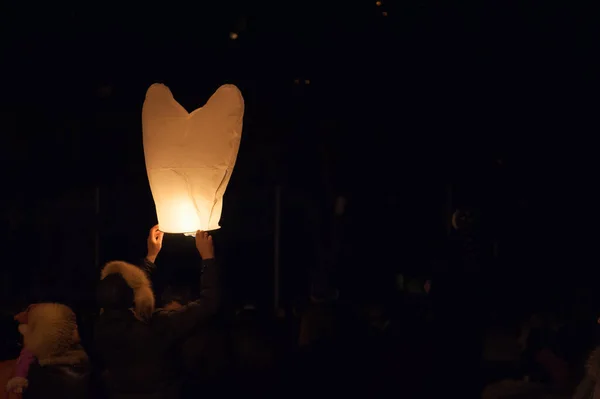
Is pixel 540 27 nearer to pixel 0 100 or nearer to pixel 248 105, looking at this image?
pixel 248 105

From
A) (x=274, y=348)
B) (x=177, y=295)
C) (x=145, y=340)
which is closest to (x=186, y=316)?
(x=145, y=340)

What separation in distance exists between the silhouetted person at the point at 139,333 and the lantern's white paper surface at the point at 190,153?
38 cm

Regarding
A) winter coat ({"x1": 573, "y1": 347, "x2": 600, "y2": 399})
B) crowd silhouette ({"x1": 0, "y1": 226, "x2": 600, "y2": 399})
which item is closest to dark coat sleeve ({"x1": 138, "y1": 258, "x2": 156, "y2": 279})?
crowd silhouette ({"x1": 0, "y1": 226, "x2": 600, "y2": 399})

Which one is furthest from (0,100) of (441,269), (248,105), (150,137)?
(441,269)

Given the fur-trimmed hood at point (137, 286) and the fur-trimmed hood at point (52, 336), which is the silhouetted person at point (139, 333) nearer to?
the fur-trimmed hood at point (137, 286)

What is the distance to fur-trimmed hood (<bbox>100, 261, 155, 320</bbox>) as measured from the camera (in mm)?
3191

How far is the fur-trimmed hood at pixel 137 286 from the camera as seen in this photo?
3.19 m

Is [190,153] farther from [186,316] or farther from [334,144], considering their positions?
[334,144]

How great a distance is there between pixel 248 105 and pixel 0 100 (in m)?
2.45

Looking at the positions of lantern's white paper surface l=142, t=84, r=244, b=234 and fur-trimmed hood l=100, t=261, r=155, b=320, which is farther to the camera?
lantern's white paper surface l=142, t=84, r=244, b=234

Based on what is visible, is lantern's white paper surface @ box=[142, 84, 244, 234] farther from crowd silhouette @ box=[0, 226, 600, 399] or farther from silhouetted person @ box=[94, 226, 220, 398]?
silhouetted person @ box=[94, 226, 220, 398]

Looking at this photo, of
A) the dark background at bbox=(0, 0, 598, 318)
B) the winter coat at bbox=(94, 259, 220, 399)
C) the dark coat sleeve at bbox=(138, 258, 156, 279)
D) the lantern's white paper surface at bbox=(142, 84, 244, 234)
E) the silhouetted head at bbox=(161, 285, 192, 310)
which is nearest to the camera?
the winter coat at bbox=(94, 259, 220, 399)

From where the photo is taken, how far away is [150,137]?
357cm

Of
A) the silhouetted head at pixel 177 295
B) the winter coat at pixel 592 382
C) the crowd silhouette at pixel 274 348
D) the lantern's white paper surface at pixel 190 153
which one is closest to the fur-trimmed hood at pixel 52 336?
the crowd silhouette at pixel 274 348
